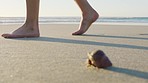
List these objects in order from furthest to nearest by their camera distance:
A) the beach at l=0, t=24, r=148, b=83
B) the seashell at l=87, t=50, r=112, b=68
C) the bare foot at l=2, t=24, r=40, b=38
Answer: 1. the bare foot at l=2, t=24, r=40, b=38
2. the seashell at l=87, t=50, r=112, b=68
3. the beach at l=0, t=24, r=148, b=83

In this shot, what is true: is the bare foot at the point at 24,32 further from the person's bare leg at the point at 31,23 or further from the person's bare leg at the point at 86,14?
the person's bare leg at the point at 86,14

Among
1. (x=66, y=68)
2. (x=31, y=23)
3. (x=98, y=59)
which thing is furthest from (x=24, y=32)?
(x=98, y=59)

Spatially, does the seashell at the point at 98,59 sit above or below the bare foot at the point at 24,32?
above

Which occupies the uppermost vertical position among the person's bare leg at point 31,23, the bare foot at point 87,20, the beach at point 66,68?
the beach at point 66,68

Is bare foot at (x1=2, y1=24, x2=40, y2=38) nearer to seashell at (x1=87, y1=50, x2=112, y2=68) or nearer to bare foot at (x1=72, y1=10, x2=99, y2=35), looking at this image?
bare foot at (x1=72, y1=10, x2=99, y2=35)

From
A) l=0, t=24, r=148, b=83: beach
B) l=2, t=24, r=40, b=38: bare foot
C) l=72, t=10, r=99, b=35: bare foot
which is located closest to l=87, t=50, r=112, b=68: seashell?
l=0, t=24, r=148, b=83: beach

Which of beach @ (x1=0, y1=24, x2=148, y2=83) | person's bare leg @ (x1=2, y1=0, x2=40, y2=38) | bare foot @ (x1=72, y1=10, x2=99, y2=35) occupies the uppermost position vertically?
beach @ (x1=0, y1=24, x2=148, y2=83)

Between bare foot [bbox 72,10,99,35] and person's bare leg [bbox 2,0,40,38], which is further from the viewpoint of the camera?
bare foot [bbox 72,10,99,35]

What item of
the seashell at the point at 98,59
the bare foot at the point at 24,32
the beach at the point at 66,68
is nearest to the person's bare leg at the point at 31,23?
the bare foot at the point at 24,32

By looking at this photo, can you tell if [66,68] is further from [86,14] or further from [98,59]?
[86,14]

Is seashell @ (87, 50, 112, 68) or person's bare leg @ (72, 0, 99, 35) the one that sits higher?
seashell @ (87, 50, 112, 68)

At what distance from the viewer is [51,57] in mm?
2072

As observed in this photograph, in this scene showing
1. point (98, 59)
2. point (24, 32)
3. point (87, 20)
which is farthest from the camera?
point (87, 20)

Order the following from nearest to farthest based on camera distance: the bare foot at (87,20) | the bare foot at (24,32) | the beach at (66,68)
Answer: the beach at (66,68), the bare foot at (24,32), the bare foot at (87,20)
